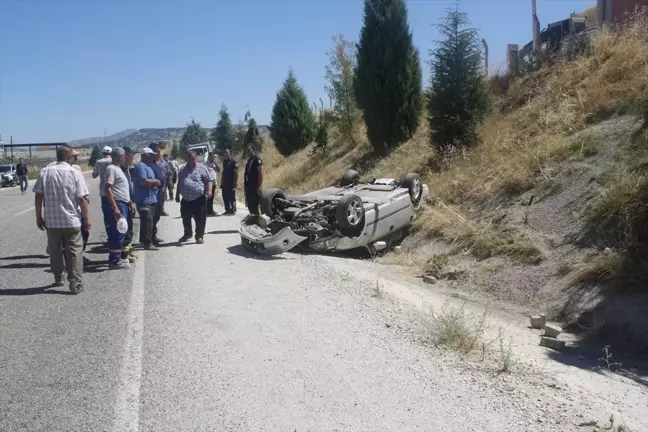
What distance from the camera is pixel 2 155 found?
81.3 m

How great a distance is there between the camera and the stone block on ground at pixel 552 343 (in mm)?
6184

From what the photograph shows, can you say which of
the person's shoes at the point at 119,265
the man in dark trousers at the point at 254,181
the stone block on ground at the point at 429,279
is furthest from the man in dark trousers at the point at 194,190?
the stone block on ground at the point at 429,279

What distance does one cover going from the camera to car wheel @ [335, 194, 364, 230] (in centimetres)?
948

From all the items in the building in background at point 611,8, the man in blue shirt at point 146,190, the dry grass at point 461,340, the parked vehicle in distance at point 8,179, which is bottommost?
the dry grass at point 461,340

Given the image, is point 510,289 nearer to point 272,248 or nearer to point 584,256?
point 584,256

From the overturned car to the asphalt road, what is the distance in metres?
1.75

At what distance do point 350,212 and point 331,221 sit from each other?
1.84ft

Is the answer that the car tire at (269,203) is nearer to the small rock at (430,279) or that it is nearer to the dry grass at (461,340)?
the small rock at (430,279)

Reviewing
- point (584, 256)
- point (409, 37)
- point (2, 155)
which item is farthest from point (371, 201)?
point (2, 155)

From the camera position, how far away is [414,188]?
11719 millimetres

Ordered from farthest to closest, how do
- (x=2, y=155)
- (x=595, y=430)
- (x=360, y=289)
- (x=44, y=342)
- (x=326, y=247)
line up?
(x=2, y=155)
(x=326, y=247)
(x=360, y=289)
(x=44, y=342)
(x=595, y=430)

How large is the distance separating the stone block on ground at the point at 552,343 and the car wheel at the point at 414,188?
5.65 metres

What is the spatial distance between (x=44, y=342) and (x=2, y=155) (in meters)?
87.2

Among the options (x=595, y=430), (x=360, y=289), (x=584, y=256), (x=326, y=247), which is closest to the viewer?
(x=595, y=430)
